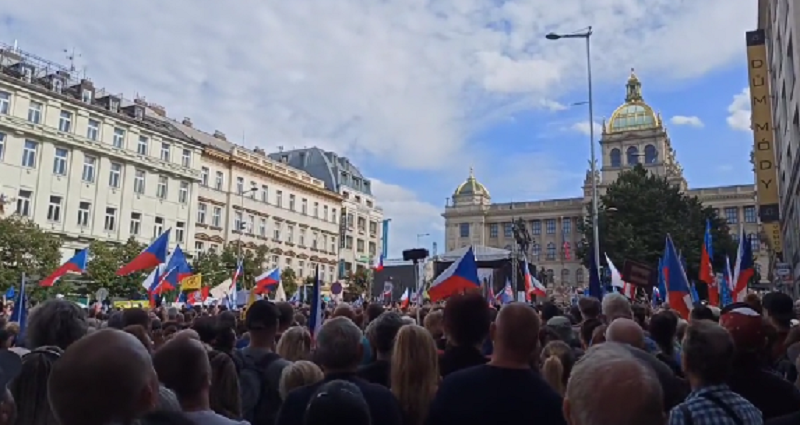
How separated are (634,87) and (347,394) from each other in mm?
108018

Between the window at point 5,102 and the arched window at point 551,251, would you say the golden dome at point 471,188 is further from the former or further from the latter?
the window at point 5,102

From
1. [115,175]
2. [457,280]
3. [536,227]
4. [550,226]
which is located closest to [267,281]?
[457,280]

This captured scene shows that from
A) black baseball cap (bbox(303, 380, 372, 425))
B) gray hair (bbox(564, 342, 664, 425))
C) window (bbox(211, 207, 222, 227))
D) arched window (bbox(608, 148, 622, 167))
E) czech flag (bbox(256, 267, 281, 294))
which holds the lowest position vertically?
black baseball cap (bbox(303, 380, 372, 425))

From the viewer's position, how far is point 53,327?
4.20 meters

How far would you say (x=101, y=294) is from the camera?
2884cm

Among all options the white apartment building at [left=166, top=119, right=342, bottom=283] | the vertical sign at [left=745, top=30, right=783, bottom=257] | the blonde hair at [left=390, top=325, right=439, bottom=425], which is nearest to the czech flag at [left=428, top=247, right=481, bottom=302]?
the blonde hair at [left=390, top=325, right=439, bottom=425]

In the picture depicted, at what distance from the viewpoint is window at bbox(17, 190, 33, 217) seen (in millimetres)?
39625

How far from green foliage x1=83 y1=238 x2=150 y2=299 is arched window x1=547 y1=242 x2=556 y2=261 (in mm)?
76362

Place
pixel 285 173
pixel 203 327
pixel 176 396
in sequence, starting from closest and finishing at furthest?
pixel 176 396, pixel 203 327, pixel 285 173

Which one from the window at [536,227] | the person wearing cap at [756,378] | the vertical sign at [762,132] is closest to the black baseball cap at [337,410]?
the person wearing cap at [756,378]

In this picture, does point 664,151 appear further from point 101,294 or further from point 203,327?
point 203,327

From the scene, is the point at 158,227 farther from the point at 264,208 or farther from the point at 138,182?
the point at 264,208

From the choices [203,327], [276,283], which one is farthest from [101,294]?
[203,327]

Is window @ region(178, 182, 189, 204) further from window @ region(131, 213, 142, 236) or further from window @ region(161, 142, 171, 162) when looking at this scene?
window @ region(131, 213, 142, 236)
